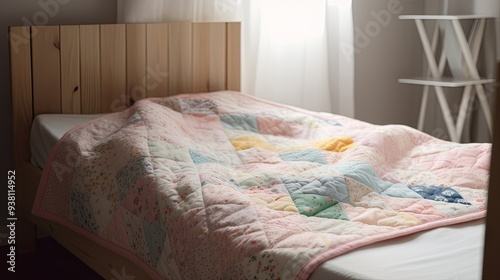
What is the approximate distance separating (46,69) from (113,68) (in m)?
0.27

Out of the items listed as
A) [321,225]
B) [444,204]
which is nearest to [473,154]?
[444,204]

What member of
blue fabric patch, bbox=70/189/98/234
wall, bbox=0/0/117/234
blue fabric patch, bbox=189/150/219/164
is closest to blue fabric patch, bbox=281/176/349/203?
blue fabric patch, bbox=189/150/219/164

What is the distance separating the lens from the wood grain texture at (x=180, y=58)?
2939 mm

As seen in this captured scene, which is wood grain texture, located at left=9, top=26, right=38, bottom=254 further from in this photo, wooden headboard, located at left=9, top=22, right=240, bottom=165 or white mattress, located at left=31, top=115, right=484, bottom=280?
white mattress, located at left=31, top=115, right=484, bottom=280

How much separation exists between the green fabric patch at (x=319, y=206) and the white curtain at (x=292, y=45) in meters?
1.42

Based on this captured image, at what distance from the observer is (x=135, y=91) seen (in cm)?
289

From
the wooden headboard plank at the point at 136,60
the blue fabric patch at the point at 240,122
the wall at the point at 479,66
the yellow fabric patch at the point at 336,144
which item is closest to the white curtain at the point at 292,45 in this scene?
the wooden headboard plank at the point at 136,60

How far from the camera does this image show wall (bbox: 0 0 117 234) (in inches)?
108

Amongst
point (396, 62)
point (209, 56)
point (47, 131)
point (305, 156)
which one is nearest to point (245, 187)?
point (305, 156)

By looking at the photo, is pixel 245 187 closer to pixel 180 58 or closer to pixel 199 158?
pixel 199 158

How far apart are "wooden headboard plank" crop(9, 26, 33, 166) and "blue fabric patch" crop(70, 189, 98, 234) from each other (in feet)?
1.84

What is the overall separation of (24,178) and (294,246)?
1.48 meters

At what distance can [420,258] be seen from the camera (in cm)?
145

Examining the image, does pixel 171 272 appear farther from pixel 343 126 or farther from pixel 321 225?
pixel 343 126
